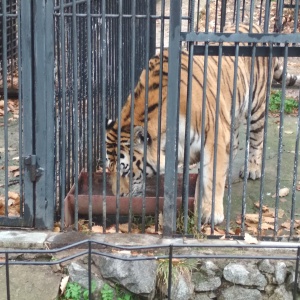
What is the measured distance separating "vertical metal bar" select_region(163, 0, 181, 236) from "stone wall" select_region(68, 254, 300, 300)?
1.27 ft

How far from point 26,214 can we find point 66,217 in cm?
27

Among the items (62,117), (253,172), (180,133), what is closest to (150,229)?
(180,133)

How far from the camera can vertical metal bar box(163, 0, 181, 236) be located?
13.1 ft

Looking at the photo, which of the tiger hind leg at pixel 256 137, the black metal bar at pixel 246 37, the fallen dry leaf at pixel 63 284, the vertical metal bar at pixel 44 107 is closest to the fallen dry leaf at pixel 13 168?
the vertical metal bar at pixel 44 107

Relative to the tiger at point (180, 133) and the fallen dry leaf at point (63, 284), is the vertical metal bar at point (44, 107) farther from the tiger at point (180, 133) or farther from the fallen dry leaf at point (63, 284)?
the tiger at point (180, 133)

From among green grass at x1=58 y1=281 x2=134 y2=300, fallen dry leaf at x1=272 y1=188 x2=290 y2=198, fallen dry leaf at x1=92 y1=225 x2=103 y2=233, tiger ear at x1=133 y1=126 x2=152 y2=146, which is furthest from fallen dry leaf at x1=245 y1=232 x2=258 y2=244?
fallen dry leaf at x1=272 y1=188 x2=290 y2=198

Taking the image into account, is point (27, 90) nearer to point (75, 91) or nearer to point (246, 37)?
point (75, 91)

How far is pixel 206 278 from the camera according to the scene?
4.11 metres

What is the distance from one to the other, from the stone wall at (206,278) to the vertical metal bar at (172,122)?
15.3 inches

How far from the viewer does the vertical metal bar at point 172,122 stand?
3.99 meters

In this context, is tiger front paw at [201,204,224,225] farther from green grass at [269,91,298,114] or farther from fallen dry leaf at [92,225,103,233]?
green grass at [269,91,298,114]

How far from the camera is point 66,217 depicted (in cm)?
444

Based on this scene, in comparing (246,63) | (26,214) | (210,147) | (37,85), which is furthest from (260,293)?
(246,63)

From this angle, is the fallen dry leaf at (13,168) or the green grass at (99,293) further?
the fallen dry leaf at (13,168)
